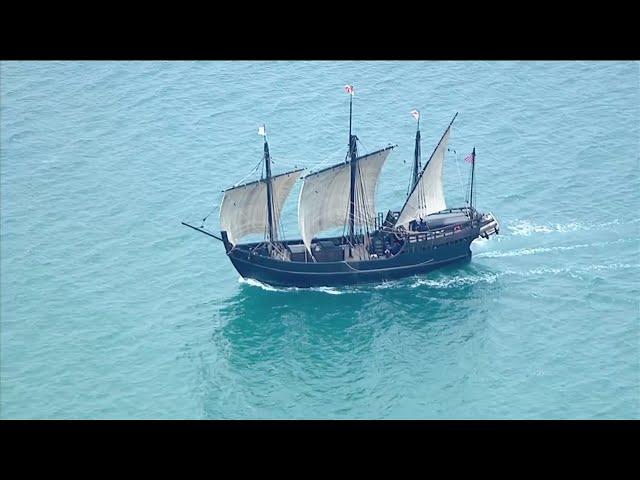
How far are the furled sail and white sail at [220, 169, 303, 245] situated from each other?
14585mm

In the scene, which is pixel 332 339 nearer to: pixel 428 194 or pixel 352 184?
pixel 352 184

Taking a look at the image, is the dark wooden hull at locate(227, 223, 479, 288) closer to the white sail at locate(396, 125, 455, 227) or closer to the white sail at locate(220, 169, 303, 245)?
the white sail at locate(220, 169, 303, 245)

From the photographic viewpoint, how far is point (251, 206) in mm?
162375

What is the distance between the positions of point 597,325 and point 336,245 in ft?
112

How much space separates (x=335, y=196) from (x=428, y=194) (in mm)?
11718

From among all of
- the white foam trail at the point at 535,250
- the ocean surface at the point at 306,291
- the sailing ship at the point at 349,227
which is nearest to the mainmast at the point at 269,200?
the sailing ship at the point at 349,227

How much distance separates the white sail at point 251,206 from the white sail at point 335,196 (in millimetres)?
2988

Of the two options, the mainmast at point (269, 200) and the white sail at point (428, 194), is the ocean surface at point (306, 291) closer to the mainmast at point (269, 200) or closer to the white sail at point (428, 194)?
the mainmast at point (269, 200)

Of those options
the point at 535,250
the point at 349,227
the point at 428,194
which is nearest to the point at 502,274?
the point at 535,250

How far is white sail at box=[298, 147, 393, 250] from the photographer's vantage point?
162m

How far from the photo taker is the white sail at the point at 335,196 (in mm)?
162375

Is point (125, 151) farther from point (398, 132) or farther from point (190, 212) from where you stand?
point (398, 132)

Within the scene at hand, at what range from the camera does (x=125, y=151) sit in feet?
626

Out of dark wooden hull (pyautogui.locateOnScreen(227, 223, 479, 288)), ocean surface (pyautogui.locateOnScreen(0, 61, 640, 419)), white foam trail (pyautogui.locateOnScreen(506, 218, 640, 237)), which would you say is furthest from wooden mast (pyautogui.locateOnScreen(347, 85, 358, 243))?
white foam trail (pyautogui.locateOnScreen(506, 218, 640, 237))
